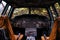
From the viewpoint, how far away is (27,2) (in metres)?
2.63

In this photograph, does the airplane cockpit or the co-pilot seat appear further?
the co-pilot seat

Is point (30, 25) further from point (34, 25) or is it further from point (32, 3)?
point (32, 3)

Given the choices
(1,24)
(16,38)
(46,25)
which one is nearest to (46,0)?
(46,25)

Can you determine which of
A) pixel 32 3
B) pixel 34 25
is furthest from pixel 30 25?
pixel 32 3

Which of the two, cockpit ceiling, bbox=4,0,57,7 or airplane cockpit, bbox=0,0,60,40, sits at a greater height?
cockpit ceiling, bbox=4,0,57,7

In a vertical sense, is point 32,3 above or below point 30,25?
above

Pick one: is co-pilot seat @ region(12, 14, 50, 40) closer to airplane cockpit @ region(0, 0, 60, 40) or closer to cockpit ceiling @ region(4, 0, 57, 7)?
airplane cockpit @ region(0, 0, 60, 40)

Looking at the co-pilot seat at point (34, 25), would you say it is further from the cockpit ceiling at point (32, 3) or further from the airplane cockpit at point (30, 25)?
the cockpit ceiling at point (32, 3)

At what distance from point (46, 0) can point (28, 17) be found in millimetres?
637

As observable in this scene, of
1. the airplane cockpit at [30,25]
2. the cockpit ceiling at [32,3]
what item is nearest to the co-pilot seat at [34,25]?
the airplane cockpit at [30,25]

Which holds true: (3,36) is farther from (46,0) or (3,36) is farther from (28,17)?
(28,17)

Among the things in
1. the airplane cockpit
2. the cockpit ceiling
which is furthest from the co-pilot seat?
the cockpit ceiling

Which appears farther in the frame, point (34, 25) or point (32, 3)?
point (34, 25)

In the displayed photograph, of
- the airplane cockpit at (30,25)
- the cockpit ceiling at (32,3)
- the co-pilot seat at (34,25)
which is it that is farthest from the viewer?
the co-pilot seat at (34,25)
